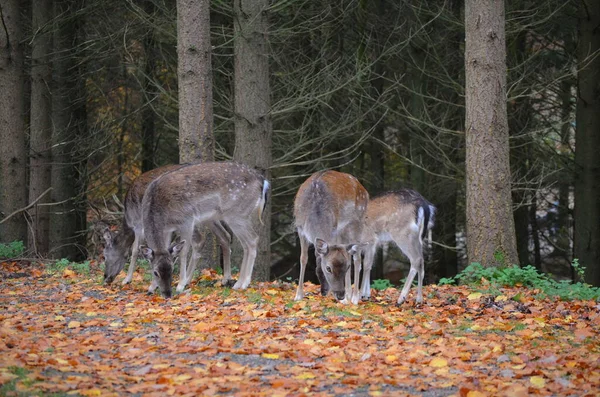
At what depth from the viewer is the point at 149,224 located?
11.1 metres

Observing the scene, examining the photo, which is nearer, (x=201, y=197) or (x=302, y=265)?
(x=302, y=265)

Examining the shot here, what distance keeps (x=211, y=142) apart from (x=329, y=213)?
2.62 metres

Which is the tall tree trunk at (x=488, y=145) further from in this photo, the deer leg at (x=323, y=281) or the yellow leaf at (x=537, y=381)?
the yellow leaf at (x=537, y=381)

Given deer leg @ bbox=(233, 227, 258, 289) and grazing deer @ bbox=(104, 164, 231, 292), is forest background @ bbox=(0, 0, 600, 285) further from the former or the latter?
deer leg @ bbox=(233, 227, 258, 289)

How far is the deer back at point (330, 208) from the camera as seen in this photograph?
1089 cm

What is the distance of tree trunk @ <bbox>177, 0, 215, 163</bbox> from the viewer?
489 inches

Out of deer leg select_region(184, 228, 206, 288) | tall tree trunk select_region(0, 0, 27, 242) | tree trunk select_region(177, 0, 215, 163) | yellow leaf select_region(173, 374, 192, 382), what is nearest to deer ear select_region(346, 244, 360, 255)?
deer leg select_region(184, 228, 206, 288)

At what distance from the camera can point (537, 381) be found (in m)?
6.71

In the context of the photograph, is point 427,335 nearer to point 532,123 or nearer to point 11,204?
point 11,204

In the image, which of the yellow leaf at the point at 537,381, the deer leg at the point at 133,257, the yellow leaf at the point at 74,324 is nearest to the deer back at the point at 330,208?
the deer leg at the point at 133,257

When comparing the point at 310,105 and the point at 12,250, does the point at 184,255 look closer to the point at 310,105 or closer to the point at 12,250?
the point at 12,250

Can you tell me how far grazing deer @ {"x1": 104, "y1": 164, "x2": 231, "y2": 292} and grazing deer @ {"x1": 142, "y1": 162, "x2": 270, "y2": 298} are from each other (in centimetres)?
42

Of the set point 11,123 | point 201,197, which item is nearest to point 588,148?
point 201,197

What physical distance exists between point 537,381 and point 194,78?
7.27 metres
